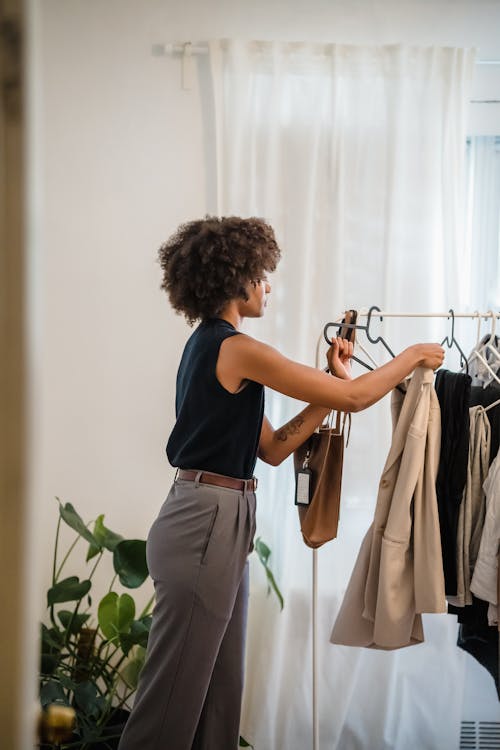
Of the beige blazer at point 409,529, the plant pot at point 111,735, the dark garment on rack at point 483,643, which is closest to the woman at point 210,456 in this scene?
the beige blazer at point 409,529

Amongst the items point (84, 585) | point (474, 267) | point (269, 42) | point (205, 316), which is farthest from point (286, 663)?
point (269, 42)

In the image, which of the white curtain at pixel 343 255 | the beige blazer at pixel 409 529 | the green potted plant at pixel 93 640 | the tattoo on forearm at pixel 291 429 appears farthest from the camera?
the white curtain at pixel 343 255

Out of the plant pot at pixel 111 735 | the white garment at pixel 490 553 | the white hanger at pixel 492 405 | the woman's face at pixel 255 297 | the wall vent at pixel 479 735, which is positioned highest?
the woman's face at pixel 255 297

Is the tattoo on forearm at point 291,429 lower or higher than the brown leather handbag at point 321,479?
higher

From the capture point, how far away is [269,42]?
2416 mm

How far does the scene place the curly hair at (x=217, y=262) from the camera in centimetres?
177

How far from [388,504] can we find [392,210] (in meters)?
0.98

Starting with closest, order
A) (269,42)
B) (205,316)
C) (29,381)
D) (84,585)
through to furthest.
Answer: (29,381), (205,316), (84,585), (269,42)

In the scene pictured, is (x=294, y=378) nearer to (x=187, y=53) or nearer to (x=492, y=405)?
(x=492, y=405)

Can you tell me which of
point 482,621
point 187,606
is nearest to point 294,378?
point 187,606

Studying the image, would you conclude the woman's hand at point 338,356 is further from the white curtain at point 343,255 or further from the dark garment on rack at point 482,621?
the white curtain at point 343,255

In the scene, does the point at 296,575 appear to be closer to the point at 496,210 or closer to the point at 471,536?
the point at 471,536

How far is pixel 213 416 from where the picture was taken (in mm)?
1752

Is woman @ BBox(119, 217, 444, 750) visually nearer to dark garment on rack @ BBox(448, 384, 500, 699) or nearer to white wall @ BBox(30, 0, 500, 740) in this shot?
dark garment on rack @ BBox(448, 384, 500, 699)
